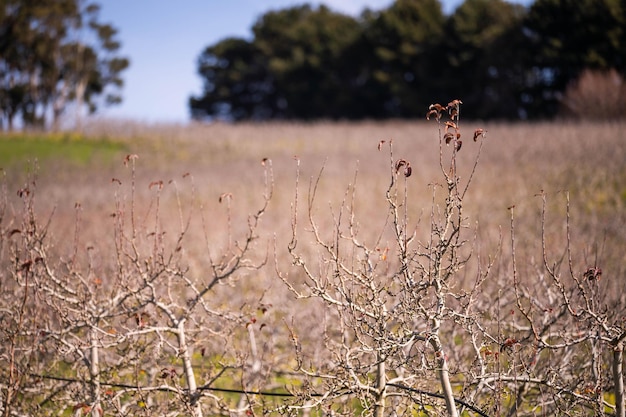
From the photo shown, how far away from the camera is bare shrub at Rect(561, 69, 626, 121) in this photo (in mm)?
19578

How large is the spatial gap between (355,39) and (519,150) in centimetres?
2147

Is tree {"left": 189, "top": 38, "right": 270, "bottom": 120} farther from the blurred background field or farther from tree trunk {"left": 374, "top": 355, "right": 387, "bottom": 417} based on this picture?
tree trunk {"left": 374, "top": 355, "right": 387, "bottom": 417}

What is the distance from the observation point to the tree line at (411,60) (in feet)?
79.1

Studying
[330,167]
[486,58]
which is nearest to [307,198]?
[330,167]

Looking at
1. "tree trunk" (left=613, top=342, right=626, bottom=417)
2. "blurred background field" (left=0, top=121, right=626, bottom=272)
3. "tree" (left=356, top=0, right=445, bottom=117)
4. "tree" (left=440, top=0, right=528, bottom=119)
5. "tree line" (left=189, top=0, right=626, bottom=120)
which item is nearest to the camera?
"tree trunk" (left=613, top=342, right=626, bottom=417)

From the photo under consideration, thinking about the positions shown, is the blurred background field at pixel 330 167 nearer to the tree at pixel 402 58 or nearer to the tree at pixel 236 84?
the tree at pixel 402 58

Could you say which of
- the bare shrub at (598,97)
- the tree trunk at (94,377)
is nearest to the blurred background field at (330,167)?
the bare shrub at (598,97)

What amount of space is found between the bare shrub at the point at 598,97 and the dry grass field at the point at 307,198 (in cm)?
231

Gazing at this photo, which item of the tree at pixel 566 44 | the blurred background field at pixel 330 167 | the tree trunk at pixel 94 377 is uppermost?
the tree at pixel 566 44

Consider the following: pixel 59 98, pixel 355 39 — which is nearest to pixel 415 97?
pixel 355 39

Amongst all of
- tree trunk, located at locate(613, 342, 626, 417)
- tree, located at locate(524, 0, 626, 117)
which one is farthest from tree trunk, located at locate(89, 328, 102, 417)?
tree, located at locate(524, 0, 626, 117)

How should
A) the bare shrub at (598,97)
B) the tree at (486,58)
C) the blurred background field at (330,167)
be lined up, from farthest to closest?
the tree at (486,58) < the bare shrub at (598,97) < the blurred background field at (330,167)

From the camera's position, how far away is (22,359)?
539cm

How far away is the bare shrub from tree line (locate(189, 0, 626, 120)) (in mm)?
425
